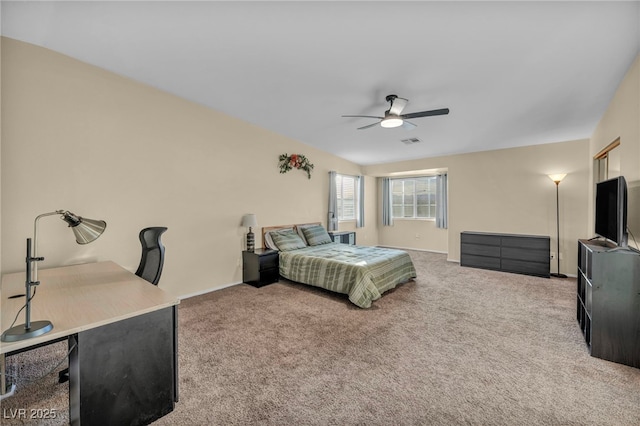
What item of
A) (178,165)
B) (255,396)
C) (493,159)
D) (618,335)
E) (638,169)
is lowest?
(255,396)

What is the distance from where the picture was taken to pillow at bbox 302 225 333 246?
527 centimetres

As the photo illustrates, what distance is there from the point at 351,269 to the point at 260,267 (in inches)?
60.4

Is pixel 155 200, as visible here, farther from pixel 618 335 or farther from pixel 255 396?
pixel 618 335

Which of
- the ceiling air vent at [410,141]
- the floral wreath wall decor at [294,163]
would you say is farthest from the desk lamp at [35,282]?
the ceiling air vent at [410,141]

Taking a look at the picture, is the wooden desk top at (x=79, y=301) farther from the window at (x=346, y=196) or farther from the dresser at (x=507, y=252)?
the dresser at (x=507, y=252)

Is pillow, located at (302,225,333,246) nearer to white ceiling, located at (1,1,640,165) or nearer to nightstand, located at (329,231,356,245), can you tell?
nightstand, located at (329,231,356,245)

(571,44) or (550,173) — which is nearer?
(571,44)

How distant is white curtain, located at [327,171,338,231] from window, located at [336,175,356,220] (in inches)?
18.3

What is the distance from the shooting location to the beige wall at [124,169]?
2.69 meters

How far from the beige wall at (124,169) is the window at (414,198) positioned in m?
4.42

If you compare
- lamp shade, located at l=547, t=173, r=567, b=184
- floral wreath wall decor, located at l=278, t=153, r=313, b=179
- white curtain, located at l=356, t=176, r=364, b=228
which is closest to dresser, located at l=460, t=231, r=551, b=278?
lamp shade, located at l=547, t=173, r=567, b=184

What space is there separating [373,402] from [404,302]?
1974mm

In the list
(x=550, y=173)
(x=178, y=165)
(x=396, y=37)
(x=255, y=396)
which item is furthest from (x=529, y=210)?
(x=178, y=165)

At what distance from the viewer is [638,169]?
94.7 inches
